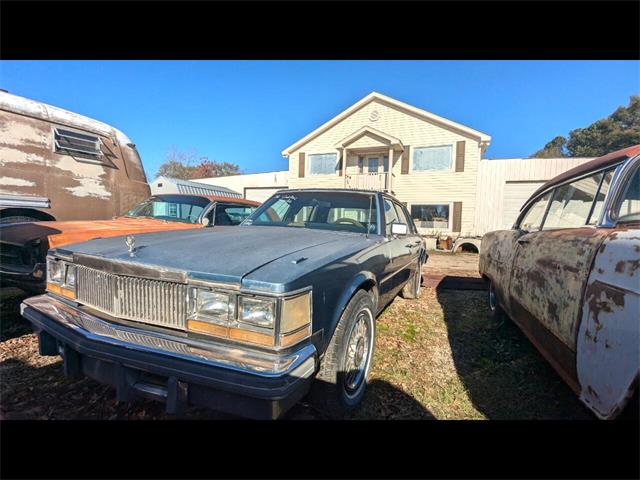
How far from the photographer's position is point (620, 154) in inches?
81.4

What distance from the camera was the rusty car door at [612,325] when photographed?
1326mm

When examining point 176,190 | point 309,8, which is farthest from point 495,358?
point 176,190

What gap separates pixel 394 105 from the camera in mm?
16703

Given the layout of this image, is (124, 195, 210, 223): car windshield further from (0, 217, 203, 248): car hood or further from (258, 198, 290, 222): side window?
(258, 198, 290, 222): side window

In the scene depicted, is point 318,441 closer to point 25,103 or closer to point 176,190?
point 25,103

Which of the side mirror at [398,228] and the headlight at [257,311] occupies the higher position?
the side mirror at [398,228]

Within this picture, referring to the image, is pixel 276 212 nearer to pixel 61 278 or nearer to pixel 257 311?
pixel 61 278

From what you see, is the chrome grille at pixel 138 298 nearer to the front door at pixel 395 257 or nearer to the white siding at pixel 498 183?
the front door at pixel 395 257

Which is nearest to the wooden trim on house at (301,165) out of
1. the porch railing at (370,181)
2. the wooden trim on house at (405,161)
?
the porch railing at (370,181)

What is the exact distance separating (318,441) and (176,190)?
34.0ft

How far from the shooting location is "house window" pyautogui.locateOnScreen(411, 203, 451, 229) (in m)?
15.9

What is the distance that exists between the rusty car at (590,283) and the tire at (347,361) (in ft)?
4.31

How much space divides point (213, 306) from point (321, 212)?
7.19ft

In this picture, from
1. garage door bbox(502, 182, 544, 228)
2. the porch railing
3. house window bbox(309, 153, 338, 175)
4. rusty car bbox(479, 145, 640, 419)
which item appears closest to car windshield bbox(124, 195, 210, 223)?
rusty car bbox(479, 145, 640, 419)
